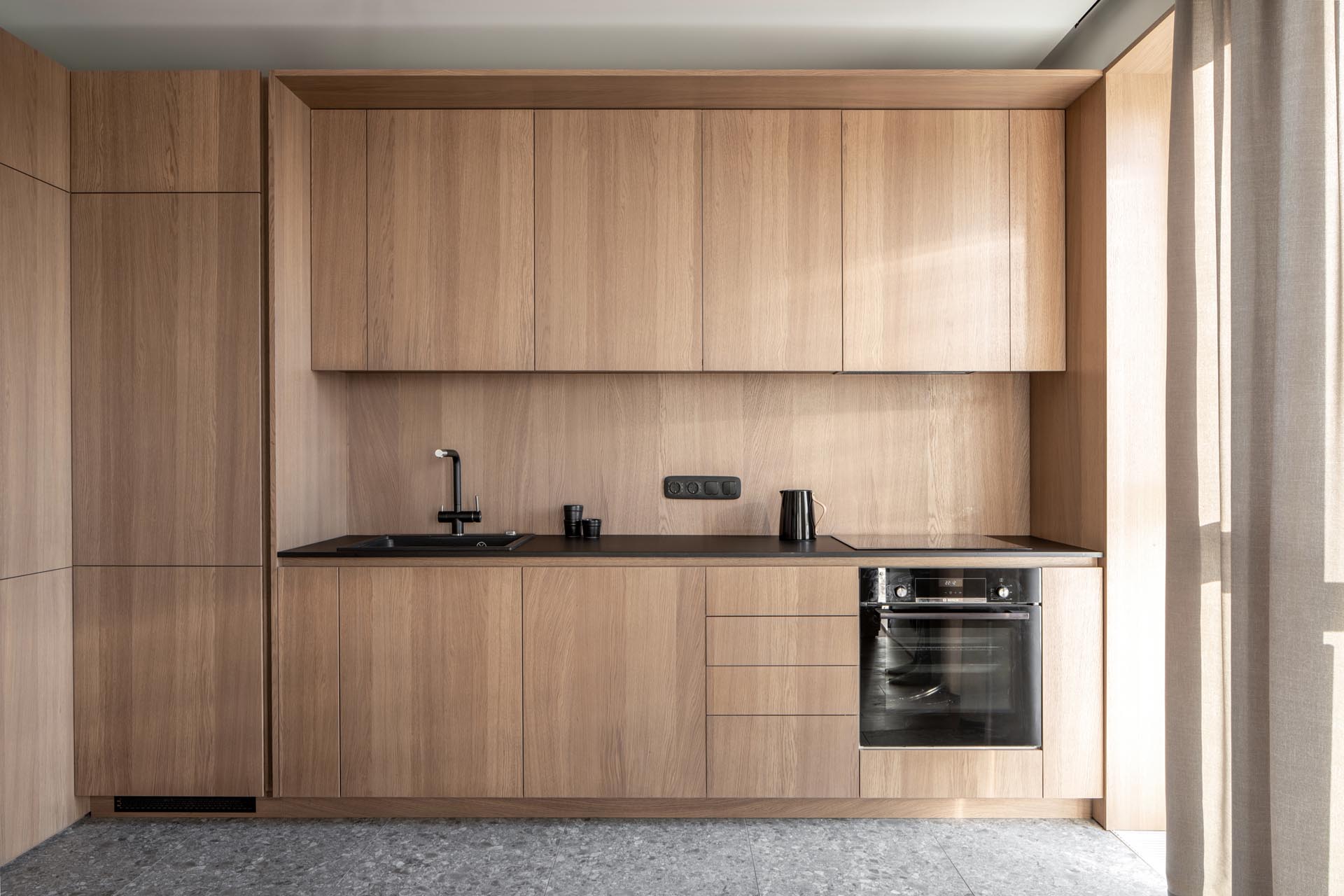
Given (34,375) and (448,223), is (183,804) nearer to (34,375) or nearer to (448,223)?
(34,375)

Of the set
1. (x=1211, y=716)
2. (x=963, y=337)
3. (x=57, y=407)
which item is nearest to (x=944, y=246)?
(x=963, y=337)

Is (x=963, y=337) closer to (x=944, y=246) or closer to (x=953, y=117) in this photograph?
(x=944, y=246)

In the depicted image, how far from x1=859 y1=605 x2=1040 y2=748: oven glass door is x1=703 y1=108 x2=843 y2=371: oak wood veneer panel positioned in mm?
1024

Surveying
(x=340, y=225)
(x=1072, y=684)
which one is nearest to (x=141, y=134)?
(x=340, y=225)

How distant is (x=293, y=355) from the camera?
8.89ft

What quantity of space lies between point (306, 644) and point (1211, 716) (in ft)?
8.71

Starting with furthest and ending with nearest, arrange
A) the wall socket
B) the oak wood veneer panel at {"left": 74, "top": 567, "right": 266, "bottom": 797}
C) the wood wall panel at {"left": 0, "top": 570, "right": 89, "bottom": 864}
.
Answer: the wall socket, the oak wood veneer panel at {"left": 74, "top": 567, "right": 266, "bottom": 797}, the wood wall panel at {"left": 0, "top": 570, "right": 89, "bottom": 864}

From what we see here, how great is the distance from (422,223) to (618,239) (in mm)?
698

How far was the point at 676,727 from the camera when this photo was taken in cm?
259

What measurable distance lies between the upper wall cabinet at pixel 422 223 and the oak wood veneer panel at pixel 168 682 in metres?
1.01

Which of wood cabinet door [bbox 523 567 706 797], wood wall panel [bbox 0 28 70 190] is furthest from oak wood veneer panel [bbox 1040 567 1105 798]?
wood wall panel [bbox 0 28 70 190]

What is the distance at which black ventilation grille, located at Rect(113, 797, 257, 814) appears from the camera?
261 centimetres

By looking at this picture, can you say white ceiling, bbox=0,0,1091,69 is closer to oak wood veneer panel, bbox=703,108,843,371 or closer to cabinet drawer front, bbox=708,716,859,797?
oak wood veneer panel, bbox=703,108,843,371

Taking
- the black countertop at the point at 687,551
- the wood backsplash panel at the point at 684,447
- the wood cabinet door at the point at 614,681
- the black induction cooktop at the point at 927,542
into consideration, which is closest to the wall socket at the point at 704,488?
the wood backsplash panel at the point at 684,447
